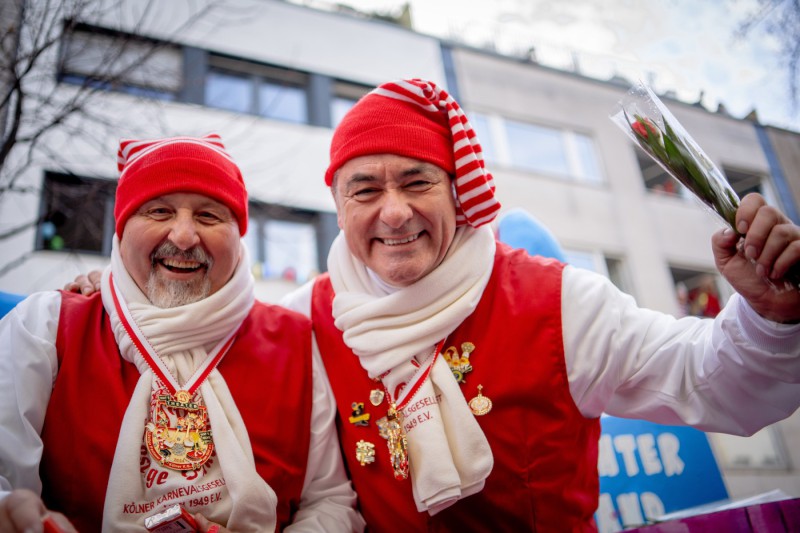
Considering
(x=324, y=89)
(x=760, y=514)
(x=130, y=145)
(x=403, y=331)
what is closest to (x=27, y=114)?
(x=130, y=145)

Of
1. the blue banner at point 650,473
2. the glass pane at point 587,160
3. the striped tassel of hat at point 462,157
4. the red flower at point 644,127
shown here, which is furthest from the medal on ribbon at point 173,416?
the glass pane at point 587,160

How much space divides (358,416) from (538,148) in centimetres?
970

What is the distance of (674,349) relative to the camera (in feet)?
6.72

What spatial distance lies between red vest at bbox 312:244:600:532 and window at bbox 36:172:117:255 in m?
3.03

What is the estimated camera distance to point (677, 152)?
1.61 meters

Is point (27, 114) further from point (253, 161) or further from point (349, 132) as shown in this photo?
point (253, 161)

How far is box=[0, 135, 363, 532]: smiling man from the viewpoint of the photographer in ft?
6.10

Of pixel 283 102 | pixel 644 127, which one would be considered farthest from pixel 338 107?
pixel 644 127

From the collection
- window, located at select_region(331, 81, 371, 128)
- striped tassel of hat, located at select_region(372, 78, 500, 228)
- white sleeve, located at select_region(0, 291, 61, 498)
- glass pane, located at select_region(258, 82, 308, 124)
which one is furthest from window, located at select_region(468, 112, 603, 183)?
white sleeve, located at select_region(0, 291, 61, 498)

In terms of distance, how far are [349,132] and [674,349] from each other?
1.49 m

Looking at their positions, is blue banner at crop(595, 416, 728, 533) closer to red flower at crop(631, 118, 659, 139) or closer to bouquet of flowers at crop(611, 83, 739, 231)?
bouquet of flowers at crop(611, 83, 739, 231)

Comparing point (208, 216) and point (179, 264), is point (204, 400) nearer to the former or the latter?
point (179, 264)

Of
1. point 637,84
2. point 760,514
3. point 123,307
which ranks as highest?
point 637,84

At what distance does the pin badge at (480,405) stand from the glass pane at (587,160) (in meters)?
9.93
